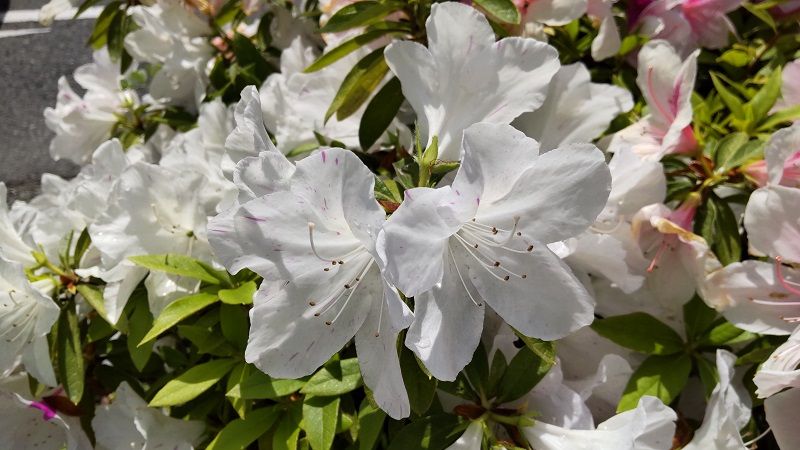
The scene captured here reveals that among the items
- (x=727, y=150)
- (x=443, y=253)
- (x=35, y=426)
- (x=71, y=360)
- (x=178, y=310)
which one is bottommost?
(x=35, y=426)

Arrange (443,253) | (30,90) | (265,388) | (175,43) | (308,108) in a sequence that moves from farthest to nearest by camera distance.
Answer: (30,90) < (175,43) < (308,108) < (265,388) < (443,253)

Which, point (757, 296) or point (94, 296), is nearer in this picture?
point (757, 296)

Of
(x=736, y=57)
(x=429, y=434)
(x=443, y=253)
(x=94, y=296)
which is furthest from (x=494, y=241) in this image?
(x=736, y=57)

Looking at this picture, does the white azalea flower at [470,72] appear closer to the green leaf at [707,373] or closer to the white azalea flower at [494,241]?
the white azalea flower at [494,241]

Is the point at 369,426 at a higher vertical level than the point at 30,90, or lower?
higher

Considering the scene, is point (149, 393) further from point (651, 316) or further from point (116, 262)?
point (651, 316)

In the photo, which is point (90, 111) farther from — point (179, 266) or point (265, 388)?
point (265, 388)

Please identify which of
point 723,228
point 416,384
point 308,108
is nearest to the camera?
point 416,384

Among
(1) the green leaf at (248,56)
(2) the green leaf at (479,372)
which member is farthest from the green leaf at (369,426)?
(1) the green leaf at (248,56)
